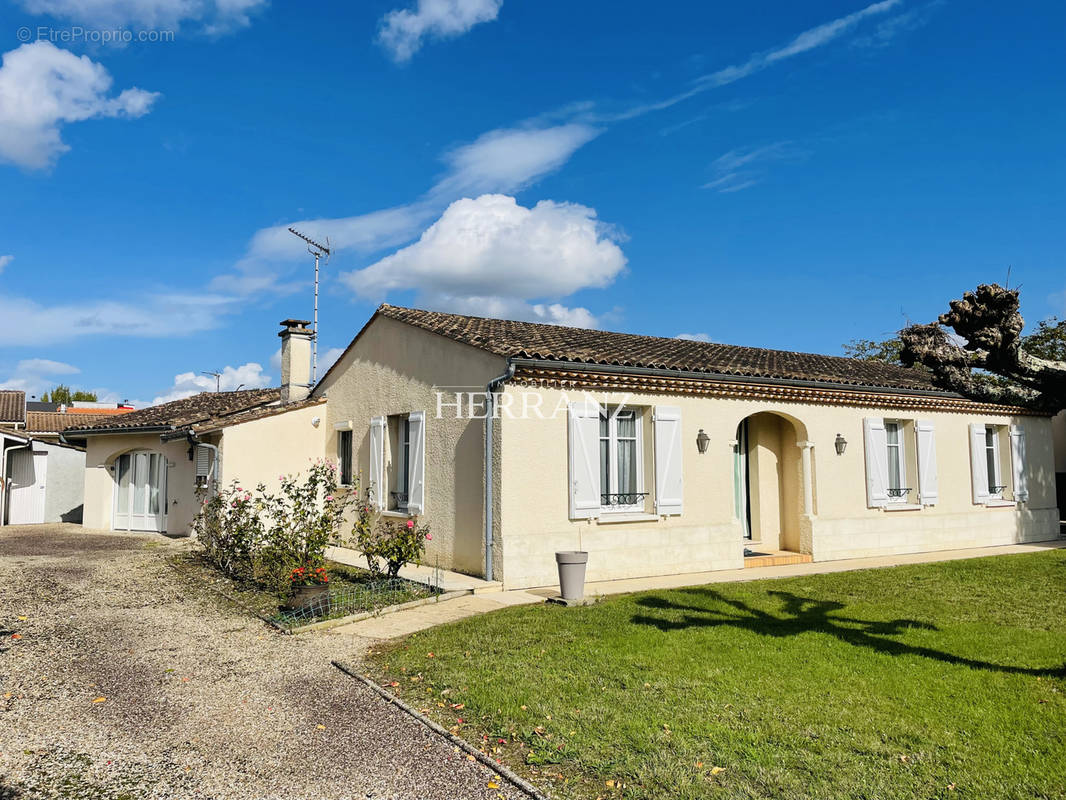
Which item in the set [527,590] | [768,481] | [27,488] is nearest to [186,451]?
[27,488]

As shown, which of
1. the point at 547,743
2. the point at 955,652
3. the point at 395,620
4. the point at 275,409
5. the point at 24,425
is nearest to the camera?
the point at 547,743

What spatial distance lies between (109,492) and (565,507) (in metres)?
14.2

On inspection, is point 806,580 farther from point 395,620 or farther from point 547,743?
point 547,743

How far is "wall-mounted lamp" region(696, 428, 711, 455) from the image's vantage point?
38.3 feet

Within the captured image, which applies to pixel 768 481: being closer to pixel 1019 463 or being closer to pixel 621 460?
pixel 621 460

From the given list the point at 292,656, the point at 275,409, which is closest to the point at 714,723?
the point at 292,656

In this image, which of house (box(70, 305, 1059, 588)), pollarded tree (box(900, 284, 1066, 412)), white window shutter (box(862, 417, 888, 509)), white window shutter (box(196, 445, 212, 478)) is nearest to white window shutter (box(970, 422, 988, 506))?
house (box(70, 305, 1059, 588))

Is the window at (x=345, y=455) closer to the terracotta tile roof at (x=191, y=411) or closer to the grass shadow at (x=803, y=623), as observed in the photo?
the terracotta tile roof at (x=191, y=411)

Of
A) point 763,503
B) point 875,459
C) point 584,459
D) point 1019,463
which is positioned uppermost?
point 584,459

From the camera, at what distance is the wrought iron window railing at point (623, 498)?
10969 mm

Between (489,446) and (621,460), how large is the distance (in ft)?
7.66

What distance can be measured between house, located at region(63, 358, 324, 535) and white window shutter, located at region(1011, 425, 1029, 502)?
15824 mm

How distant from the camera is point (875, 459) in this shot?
13.8m

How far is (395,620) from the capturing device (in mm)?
8141
